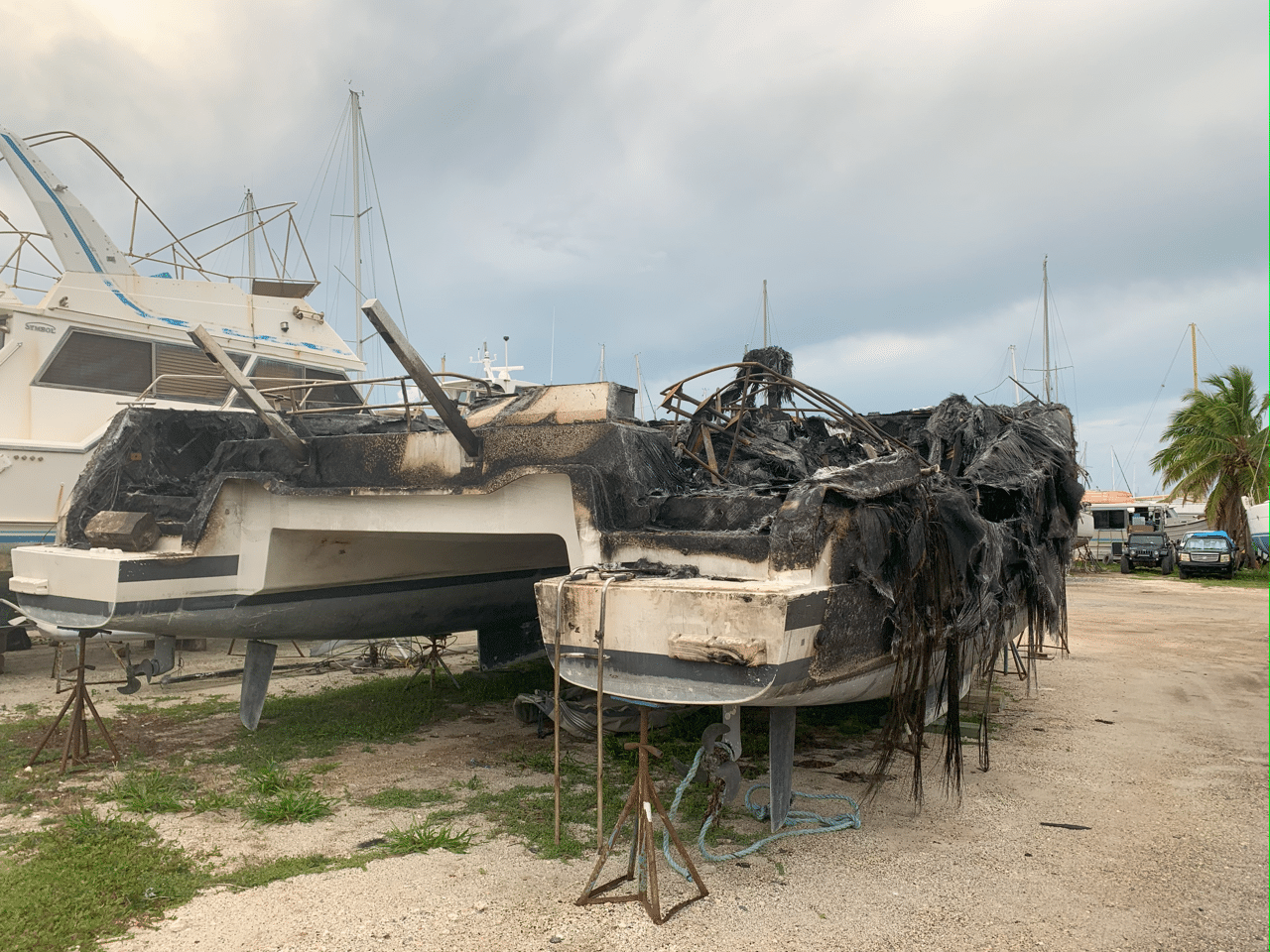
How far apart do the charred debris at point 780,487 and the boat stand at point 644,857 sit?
0.78 metres

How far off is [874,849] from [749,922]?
1013 millimetres

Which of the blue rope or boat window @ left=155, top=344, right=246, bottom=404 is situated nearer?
the blue rope

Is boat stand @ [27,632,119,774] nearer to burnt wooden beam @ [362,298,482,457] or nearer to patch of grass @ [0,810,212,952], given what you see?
patch of grass @ [0,810,212,952]

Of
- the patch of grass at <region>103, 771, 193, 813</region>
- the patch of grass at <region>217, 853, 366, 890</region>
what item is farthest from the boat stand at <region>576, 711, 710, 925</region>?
the patch of grass at <region>103, 771, 193, 813</region>

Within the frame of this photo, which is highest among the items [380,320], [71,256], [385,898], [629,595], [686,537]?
[71,256]

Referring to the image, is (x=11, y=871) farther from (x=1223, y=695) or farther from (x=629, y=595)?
(x=1223, y=695)

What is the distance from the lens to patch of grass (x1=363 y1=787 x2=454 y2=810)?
4.78 metres

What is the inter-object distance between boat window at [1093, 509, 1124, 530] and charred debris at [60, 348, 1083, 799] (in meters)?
24.0

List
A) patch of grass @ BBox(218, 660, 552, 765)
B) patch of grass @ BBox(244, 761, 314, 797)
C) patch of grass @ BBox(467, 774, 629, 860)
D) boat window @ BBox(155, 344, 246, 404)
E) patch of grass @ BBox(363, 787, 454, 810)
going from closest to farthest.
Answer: patch of grass @ BBox(467, 774, 629, 860)
patch of grass @ BBox(363, 787, 454, 810)
patch of grass @ BBox(244, 761, 314, 797)
patch of grass @ BBox(218, 660, 552, 765)
boat window @ BBox(155, 344, 246, 404)

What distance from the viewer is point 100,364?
884 cm

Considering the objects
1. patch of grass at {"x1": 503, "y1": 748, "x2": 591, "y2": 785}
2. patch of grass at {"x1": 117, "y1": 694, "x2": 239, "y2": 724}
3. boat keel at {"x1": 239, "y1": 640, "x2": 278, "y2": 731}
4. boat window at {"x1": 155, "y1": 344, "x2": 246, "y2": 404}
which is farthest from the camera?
boat window at {"x1": 155, "y1": 344, "x2": 246, "y2": 404}

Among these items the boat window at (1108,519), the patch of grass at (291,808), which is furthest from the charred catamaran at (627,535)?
the boat window at (1108,519)

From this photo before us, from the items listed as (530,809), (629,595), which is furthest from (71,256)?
(629,595)

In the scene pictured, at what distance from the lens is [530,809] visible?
15.4ft
